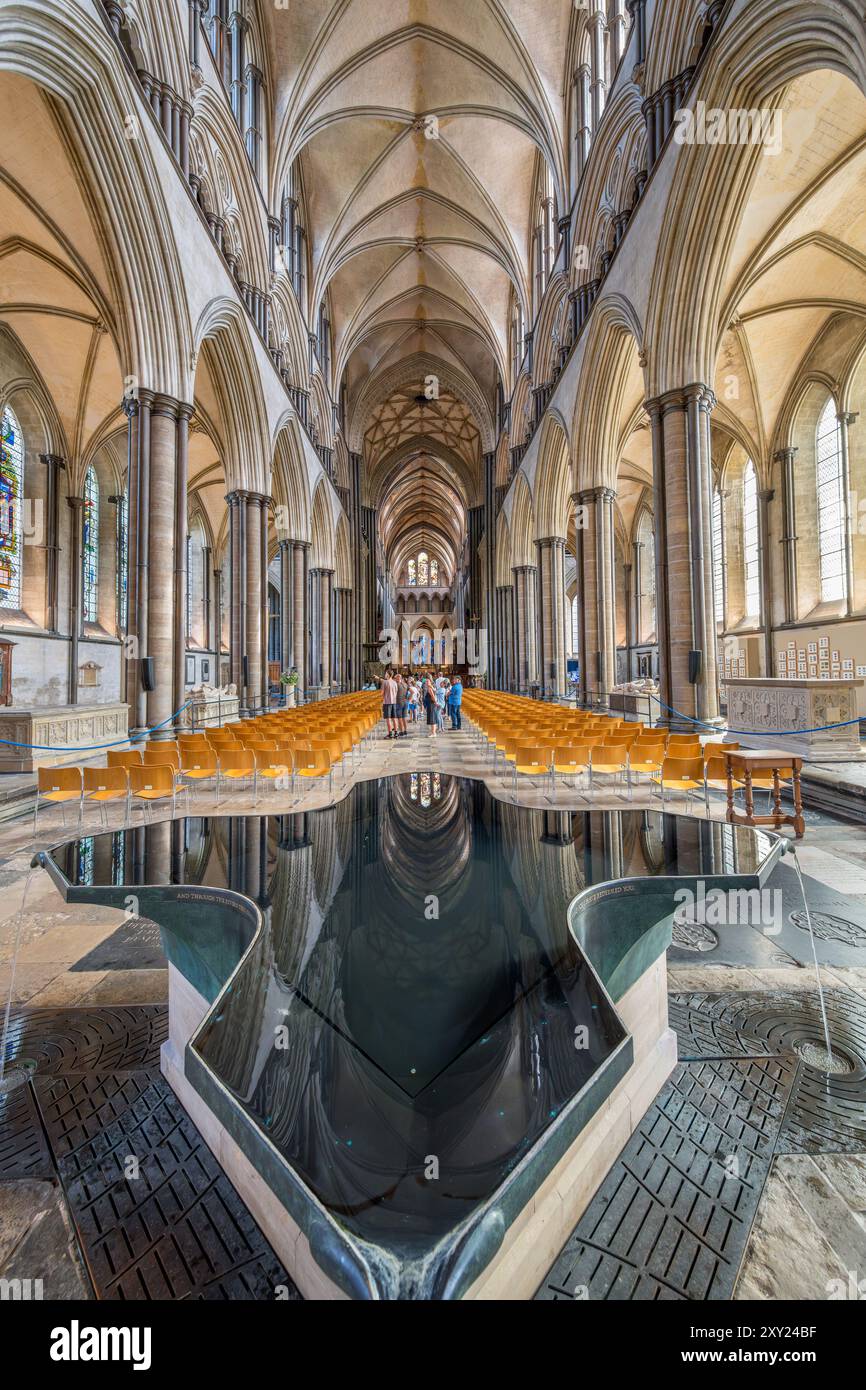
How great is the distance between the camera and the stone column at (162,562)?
10.7m

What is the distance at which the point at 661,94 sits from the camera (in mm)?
10703

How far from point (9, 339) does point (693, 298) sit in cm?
1813

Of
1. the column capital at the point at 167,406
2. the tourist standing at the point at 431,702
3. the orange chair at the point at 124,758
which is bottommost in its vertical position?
the orange chair at the point at 124,758

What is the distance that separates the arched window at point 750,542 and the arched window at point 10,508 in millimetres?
23410

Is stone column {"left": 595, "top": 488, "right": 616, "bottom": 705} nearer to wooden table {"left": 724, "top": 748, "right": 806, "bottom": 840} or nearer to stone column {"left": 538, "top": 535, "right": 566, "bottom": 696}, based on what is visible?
stone column {"left": 538, "top": 535, "right": 566, "bottom": 696}

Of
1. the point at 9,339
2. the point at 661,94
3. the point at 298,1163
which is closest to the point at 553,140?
the point at 661,94

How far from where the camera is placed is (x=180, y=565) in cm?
1123

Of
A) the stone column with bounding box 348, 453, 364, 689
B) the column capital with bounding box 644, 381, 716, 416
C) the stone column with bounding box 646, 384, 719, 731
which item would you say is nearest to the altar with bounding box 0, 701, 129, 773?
the stone column with bounding box 646, 384, 719, 731

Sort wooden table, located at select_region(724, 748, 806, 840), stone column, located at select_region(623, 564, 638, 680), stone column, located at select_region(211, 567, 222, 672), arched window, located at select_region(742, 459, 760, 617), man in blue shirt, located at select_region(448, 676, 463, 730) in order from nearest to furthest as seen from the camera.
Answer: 1. wooden table, located at select_region(724, 748, 806, 840)
2. man in blue shirt, located at select_region(448, 676, 463, 730)
3. arched window, located at select_region(742, 459, 760, 617)
4. stone column, located at select_region(211, 567, 222, 672)
5. stone column, located at select_region(623, 564, 638, 680)

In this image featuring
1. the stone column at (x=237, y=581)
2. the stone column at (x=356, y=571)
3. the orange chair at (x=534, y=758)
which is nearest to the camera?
the orange chair at (x=534, y=758)

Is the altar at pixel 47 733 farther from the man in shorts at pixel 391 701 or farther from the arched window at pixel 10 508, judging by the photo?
the arched window at pixel 10 508

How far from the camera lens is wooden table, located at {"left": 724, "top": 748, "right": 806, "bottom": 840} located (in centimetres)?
520

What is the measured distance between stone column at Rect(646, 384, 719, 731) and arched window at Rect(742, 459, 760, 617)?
1093cm

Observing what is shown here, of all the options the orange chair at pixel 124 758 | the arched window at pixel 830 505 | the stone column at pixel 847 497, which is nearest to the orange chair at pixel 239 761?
the orange chair at pixel 124 758
